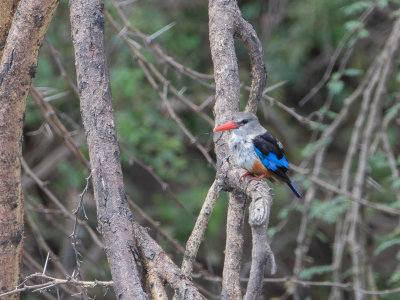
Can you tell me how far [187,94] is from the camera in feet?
19.2

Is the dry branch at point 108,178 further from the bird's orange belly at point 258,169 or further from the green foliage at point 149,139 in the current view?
the green foliage at point 149,139

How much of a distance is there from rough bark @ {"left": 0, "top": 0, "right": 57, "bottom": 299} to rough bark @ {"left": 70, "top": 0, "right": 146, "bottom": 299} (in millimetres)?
249

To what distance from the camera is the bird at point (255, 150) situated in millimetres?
2943

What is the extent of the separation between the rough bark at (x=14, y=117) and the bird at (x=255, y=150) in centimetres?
100

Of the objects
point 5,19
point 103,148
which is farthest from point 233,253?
point 5,19

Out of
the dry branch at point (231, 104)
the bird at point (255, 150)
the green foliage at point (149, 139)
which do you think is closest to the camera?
the dry branch at point (231, 104)

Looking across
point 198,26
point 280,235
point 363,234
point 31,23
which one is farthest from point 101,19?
point 280,235

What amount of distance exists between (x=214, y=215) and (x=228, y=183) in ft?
9.63

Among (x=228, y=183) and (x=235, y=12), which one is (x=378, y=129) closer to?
(x=235, y=12)

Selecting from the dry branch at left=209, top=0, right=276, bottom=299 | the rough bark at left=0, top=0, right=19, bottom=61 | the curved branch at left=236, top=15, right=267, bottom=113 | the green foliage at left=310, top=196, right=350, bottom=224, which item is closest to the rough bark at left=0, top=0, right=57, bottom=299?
the rough bark at left=0, top=0, right=19, bottom=61

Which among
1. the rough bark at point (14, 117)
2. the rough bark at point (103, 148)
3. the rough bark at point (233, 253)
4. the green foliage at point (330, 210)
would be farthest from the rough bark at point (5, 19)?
the green foliage at point (330, 210)

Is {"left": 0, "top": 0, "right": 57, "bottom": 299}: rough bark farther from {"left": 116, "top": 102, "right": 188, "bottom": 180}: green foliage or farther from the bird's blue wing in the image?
{"left": 116, "top": 102, "right": 188, "bottom": 180}: green foliage

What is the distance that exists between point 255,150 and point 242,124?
25 centimetres

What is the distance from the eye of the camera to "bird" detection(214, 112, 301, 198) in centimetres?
294
